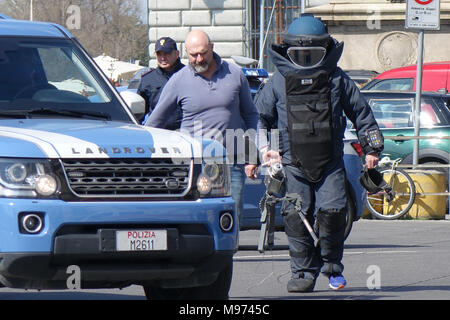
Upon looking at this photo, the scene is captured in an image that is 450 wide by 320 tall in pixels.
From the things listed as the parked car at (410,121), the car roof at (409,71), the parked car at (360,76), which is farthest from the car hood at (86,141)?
the parked car at (360,76)

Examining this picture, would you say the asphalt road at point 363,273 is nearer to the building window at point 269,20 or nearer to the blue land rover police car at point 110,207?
the blue land rover police car at point 110,207

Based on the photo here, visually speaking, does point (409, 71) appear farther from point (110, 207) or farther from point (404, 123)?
point (110, 207)

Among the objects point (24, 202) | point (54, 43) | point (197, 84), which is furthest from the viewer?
point (197, 84)

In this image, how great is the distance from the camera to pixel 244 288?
9250mm

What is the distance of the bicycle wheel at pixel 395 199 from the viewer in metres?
16.3

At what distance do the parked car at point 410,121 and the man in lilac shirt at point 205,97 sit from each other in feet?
29.4

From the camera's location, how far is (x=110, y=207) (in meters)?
6.69

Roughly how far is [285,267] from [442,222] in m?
5.72

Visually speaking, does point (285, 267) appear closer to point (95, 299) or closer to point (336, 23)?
point (95, 299)

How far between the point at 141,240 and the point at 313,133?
7.65ft

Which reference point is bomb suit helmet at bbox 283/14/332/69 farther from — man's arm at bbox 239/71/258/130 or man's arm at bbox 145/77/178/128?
man's arm at bbox 145/77/178/128

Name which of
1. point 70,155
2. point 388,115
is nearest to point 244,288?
point 70,155

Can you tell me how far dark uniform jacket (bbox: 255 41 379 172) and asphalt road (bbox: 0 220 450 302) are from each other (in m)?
1.00

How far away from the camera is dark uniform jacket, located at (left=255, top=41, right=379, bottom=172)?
879 centimetres
